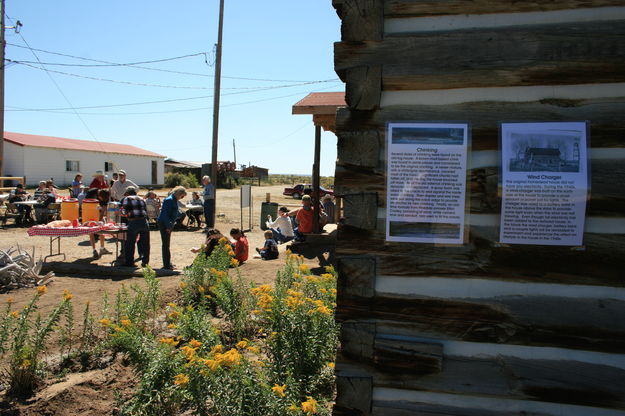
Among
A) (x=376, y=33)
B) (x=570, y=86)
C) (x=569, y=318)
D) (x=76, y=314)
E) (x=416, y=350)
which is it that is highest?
(x=376, y=33)

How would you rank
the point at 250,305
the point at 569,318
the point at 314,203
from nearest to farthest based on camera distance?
the point at 569,318, the point at 250,305, the point at 314,203

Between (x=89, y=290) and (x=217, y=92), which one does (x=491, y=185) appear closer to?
(x=89, y=290)

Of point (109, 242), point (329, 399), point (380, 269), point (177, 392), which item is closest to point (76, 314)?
point (177, 392)

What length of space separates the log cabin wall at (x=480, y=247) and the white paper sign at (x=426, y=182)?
51 millimetres

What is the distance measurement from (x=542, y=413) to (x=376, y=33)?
199cm

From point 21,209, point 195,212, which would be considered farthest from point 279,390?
point 21,209

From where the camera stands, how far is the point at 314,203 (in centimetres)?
1112

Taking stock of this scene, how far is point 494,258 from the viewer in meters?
2.35

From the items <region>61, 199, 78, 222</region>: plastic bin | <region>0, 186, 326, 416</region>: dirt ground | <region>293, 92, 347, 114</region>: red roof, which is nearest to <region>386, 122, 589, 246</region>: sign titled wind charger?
<region>0, 186, 326, 416</region>: dirt ground

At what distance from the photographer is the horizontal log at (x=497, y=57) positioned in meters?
2.29

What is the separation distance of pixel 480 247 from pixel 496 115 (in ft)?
2.08

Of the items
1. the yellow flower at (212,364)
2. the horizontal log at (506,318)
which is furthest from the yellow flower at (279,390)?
the horizontal log at (506,318)

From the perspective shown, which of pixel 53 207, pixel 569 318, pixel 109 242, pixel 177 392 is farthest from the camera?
pixel 53 207

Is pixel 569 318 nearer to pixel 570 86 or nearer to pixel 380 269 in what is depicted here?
pixel 380 269
